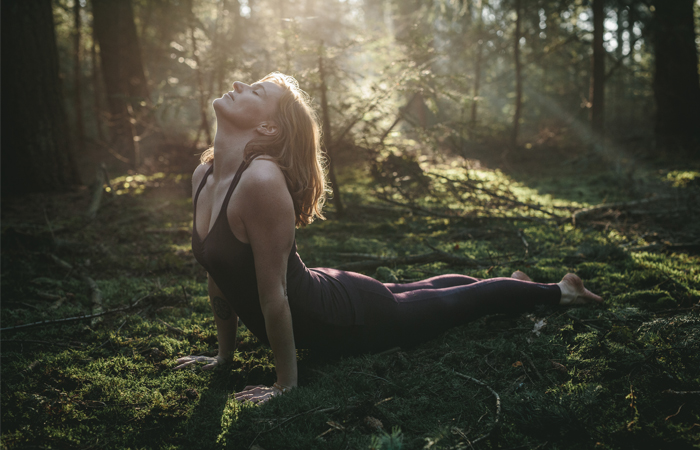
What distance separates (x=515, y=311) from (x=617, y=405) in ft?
3.35

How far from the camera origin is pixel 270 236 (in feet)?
6.81

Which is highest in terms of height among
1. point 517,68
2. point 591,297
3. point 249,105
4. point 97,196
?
point 517,68

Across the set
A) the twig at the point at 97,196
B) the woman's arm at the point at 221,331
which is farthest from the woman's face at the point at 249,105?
the twig at the point at 97,196

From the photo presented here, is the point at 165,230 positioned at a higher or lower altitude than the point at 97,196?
lower

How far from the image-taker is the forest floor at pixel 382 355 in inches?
74.6

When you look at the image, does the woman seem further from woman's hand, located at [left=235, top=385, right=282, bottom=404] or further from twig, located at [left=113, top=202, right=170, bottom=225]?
twig, located at [left=113, top=202, right=170, bottom=225]

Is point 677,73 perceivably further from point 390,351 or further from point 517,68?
point 390,351

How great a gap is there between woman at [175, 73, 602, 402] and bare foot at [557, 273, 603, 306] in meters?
0.51

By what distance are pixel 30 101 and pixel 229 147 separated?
5.96 meters

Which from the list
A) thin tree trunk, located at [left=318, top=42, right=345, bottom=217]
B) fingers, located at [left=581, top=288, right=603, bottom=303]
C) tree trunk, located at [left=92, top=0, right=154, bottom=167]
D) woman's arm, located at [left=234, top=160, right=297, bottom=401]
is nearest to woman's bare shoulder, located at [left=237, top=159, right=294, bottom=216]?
woman's arm, located at [left=234, top=160, right=297, bottom=401]

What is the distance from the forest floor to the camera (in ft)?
6.22

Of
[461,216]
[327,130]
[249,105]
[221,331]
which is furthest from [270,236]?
[461,216]

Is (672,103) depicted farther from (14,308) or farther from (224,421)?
(14,308)

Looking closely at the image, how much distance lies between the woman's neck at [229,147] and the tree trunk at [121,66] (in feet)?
27.1
